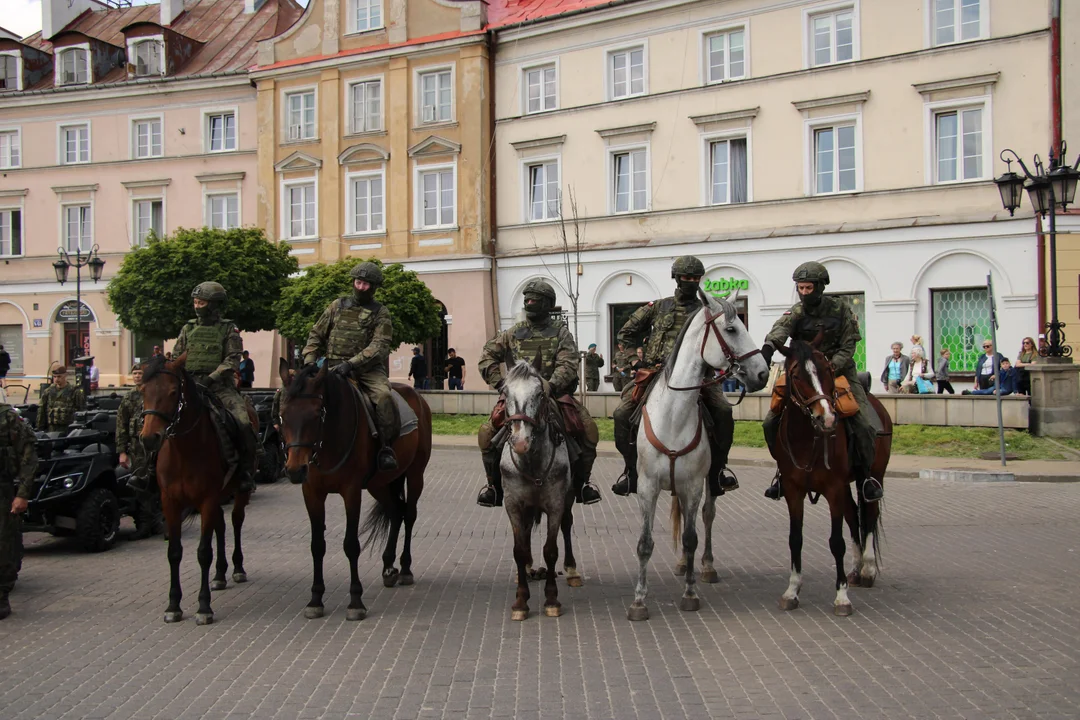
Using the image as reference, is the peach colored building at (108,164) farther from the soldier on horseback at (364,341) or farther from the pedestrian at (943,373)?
the soldier on horseback at (364,341)

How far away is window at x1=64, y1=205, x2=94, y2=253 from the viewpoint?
43125 mm

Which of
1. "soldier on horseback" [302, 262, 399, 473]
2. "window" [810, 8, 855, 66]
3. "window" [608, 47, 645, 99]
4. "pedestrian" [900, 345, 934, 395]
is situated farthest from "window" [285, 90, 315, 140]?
"soldier on horseback" [302, 262, 399, 473]

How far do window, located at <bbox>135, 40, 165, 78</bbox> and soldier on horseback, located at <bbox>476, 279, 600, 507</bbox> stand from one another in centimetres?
3962

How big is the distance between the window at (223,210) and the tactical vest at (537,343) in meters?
35.2

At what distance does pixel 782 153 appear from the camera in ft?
101

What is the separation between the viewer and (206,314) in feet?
29.7

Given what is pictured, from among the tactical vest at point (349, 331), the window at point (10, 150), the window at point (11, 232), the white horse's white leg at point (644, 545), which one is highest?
the window at point (10, 150)

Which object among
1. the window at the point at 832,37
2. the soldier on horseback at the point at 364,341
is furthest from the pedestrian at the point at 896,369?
the soldier on horseback at the point at 364,341

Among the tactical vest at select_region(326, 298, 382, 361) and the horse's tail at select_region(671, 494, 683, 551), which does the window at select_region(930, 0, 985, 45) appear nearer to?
the horse's tail at select_region(671, 494, 683, 551)

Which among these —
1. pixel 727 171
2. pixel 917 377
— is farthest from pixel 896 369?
pixel 727 171

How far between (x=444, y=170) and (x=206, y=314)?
28381mm

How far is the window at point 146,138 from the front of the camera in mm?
42375

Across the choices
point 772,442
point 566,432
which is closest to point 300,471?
point 566,432

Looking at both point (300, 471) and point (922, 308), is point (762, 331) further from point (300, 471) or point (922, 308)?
point (300, 471)
